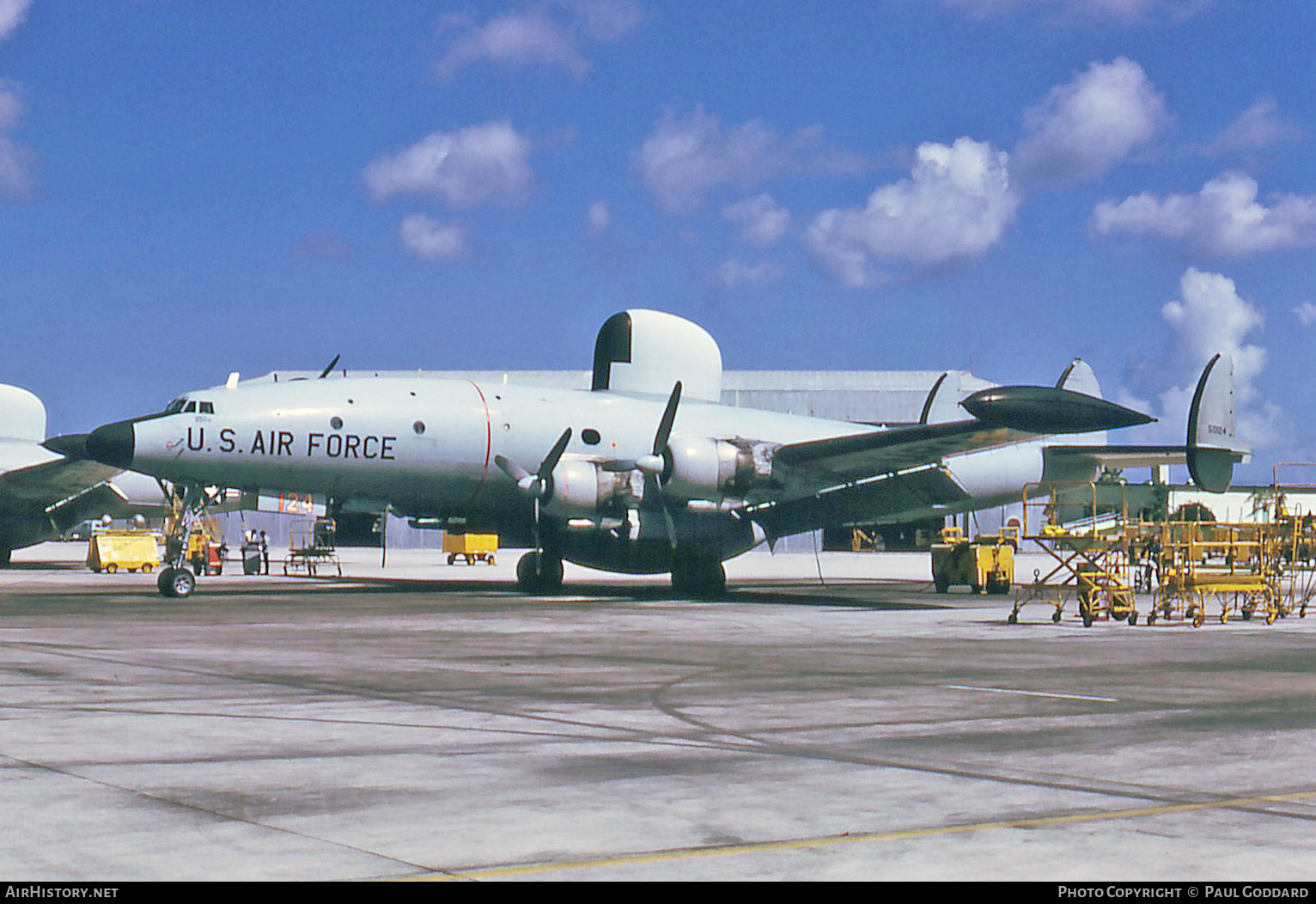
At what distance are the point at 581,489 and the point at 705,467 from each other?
9.23 ft

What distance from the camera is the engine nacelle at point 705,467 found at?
2989cm

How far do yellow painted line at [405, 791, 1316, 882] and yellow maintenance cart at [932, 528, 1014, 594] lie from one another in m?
30.5

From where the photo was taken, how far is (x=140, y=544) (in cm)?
4984

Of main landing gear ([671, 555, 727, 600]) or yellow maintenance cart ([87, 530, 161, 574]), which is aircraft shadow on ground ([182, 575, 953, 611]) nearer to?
main landing gear ([671, 555, 727, 600])

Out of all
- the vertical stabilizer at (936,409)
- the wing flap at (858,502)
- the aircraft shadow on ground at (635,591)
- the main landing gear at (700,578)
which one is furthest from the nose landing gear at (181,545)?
the vertical stabilizer at (936,409)

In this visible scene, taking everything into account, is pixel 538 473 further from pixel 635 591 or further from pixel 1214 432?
pixel 1214 432

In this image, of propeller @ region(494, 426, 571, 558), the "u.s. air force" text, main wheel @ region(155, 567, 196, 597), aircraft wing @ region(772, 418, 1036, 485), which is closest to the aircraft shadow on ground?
main wheel @ region(155, 567, 196, 597)

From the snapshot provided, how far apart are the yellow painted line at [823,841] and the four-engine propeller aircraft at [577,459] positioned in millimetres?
18529

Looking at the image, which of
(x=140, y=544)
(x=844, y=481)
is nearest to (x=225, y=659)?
(x=844, y=481)

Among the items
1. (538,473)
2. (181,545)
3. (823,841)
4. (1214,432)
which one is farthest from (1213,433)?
(823,841)

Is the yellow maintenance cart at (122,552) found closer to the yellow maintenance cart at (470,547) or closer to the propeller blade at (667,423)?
the yellow maintenance cart at (470,547)
